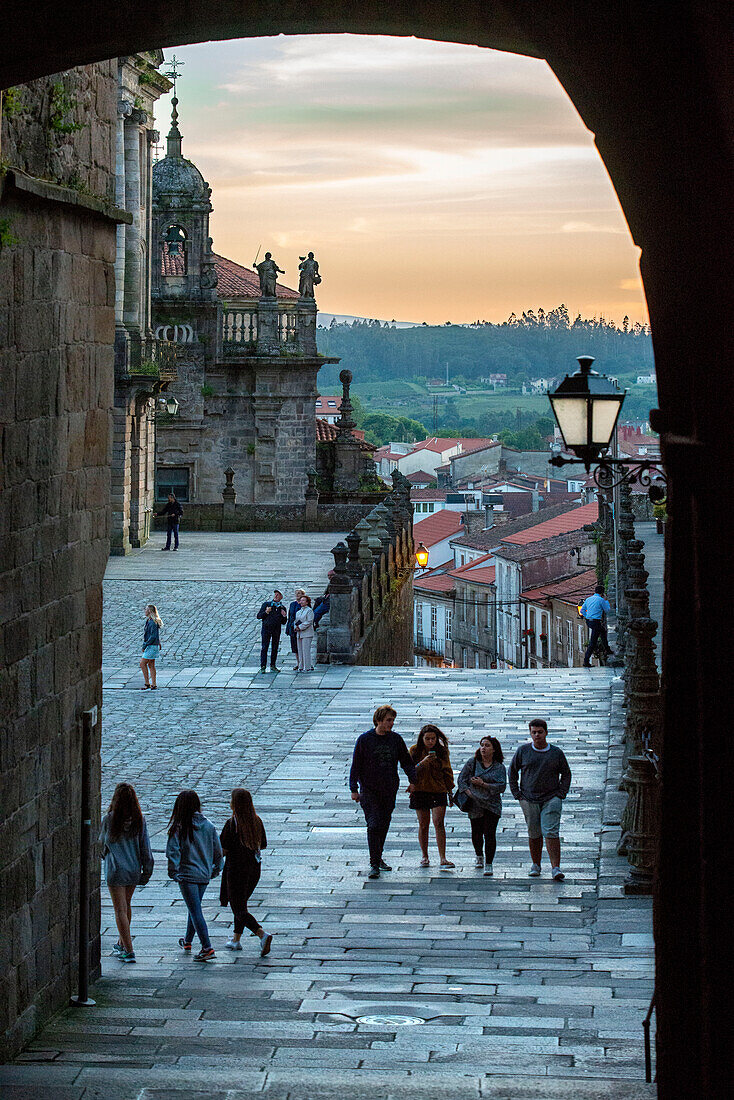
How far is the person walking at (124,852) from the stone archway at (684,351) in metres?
4.53

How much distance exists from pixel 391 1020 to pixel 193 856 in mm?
1948

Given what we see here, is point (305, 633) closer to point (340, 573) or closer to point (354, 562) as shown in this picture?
point (340, 573)

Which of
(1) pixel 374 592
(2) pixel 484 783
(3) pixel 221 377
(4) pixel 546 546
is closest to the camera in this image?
(2) pixel 484 783

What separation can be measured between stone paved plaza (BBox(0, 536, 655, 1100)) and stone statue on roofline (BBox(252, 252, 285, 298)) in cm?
3022

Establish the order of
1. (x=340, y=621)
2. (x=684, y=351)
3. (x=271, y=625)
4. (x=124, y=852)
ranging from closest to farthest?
1. (x=684, y=351)
2. (x=124, y=852)
3. (x=271, y=625)
4. (x=340, y=621)

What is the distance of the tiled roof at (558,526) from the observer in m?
71.3

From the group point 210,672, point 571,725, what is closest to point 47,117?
point 571,725

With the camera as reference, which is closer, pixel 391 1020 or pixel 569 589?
pixel 391 1020

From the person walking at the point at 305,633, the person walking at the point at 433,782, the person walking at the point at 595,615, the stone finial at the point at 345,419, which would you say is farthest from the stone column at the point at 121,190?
the person walking at the point at 433,782

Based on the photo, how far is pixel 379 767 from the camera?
11141 millimetres

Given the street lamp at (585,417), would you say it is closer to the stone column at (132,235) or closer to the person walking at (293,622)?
the person walking at (293,622)

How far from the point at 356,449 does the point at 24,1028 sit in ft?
135

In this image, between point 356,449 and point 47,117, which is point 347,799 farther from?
point 356,449

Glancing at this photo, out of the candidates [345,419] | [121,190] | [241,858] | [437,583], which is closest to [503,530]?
[437,583]
